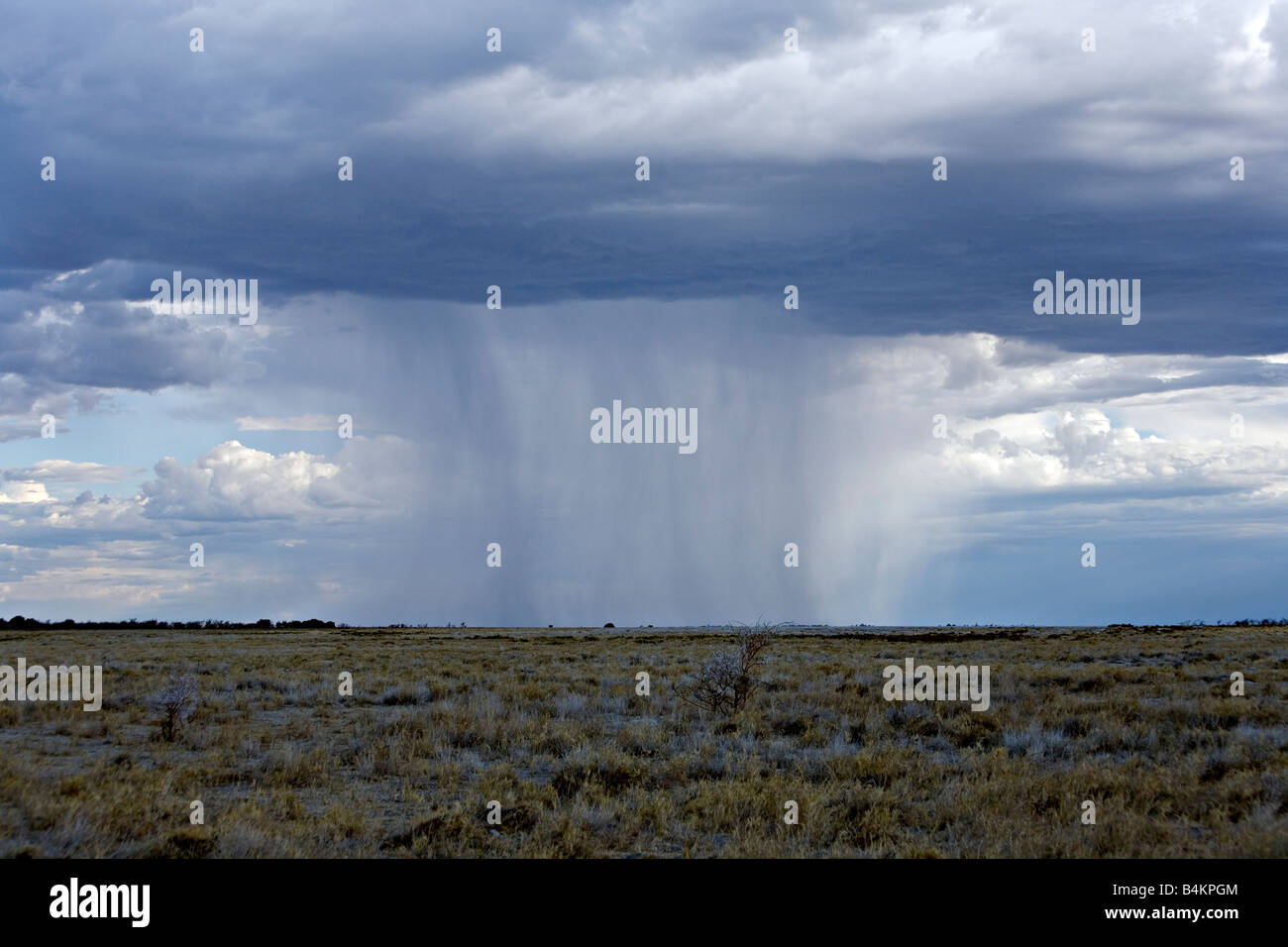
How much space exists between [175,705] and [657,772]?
928 centimetres

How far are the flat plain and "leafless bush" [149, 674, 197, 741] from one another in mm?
441

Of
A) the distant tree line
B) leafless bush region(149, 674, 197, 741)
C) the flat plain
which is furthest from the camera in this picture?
the distant tree line

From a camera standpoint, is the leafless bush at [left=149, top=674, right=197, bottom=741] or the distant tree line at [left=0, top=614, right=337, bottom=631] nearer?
the leafless bush at [left=149, top=674, right=197, bottom=741]

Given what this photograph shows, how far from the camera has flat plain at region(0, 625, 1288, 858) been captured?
10.3 metres

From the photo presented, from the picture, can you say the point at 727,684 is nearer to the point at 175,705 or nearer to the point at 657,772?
the point at 657,772

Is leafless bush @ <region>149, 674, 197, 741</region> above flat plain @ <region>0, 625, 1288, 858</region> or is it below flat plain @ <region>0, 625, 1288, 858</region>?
above

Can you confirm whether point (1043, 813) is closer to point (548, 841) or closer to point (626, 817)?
point (626, 817)

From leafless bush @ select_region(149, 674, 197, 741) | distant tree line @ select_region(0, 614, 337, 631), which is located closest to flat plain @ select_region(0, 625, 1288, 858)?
leafless bush @ select_region(149, 674, 197, 741)

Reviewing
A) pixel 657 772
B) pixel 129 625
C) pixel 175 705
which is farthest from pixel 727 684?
pixel 129 625

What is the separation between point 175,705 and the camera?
56.4 ft

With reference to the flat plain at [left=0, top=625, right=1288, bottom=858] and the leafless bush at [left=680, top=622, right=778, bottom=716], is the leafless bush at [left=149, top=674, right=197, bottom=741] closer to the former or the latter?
the flat plain at [left=0, top=625, right=1288, bottom=858]

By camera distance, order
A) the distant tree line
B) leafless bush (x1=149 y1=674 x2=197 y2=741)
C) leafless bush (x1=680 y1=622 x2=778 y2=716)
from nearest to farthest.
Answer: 1. leafless bush (x1=149 y1=674 x2=197 y2=741)
2. leafless bush (x1=680 y1=622 x2=778 y2=716)
3. the distant tree line

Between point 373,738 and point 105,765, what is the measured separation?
411 centimetres

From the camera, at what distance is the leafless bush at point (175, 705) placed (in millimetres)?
17094
